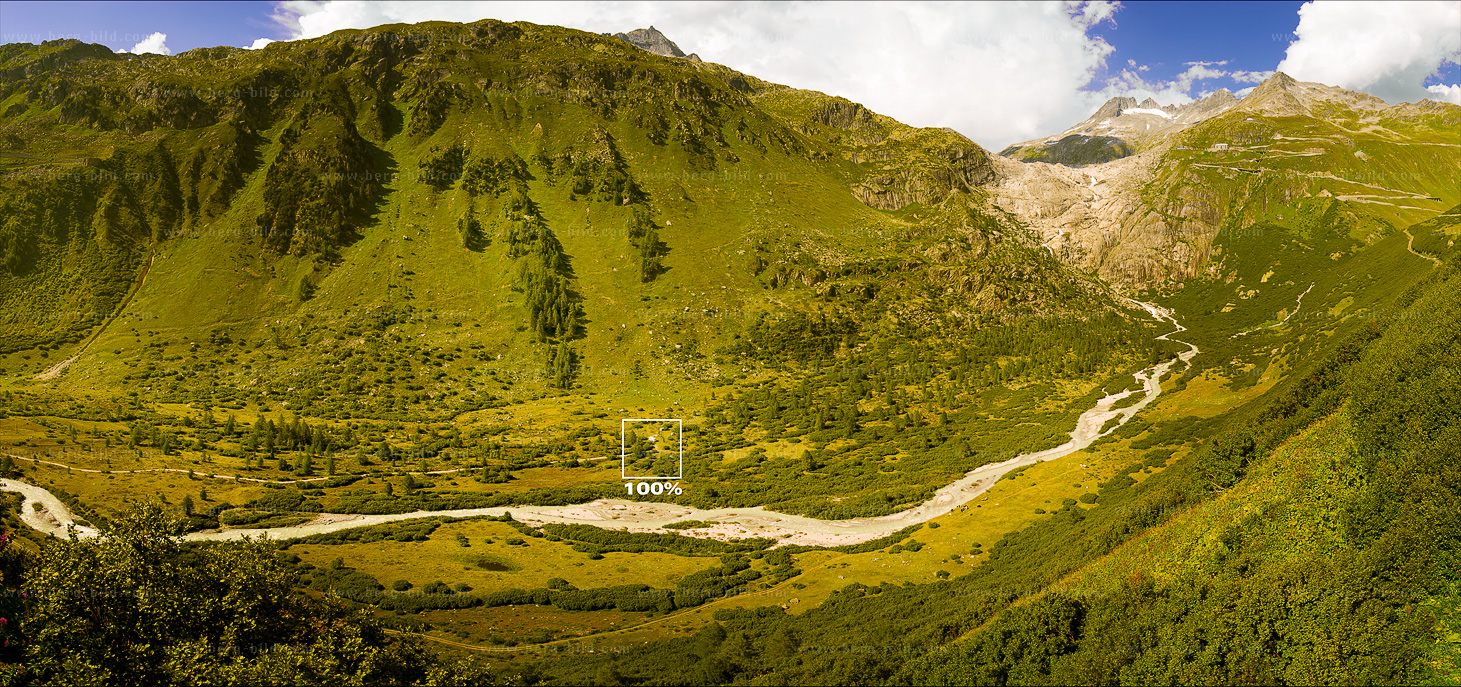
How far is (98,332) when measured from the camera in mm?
170125

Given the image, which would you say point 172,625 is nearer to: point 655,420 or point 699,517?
point 699,517

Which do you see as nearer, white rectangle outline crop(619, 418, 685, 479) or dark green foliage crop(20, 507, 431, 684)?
dark green foliage crop(20, 507, 431, 684)

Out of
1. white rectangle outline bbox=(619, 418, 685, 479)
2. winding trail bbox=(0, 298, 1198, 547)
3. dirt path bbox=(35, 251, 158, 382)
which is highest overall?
dirt path bbox=(35, 251, 158, 382)

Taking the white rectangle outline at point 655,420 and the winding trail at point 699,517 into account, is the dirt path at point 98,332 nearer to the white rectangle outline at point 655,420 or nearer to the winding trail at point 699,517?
the winding trail at point 699,517

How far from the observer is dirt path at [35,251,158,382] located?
15225cm

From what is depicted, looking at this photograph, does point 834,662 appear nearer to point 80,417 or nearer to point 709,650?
point 709,650

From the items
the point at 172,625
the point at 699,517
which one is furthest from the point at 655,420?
the point at 172,625

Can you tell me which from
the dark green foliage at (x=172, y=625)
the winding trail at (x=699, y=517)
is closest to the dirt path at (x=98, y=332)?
the winding trail at (x=699, y=517)

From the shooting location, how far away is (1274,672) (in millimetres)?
32906

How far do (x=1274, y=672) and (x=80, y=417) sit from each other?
7161 inches

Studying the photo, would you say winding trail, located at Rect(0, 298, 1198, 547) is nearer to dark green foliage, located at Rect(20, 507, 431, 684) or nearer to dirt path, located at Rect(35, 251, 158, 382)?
dark green foliage, located at Rect(20, 507, 431, 684)

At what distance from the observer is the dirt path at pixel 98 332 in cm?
15225

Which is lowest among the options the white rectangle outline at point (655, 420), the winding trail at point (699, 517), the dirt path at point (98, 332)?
the winding trail at point (699, 517)

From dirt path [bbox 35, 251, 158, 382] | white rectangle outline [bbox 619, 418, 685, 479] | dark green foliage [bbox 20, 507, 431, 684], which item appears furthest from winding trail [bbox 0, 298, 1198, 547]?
dirt path [bbox 35, 251, 158, 382]
